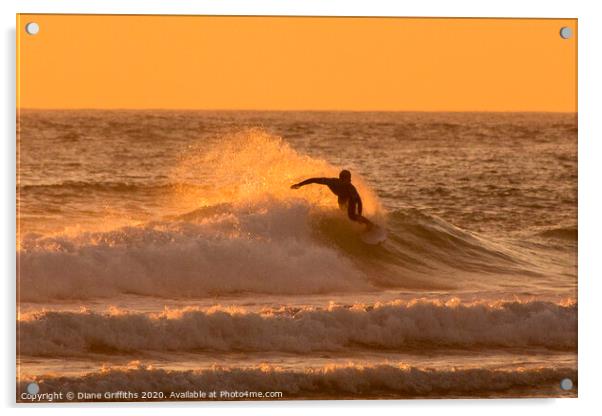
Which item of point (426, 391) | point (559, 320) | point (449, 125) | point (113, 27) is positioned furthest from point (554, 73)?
point (113, 27)

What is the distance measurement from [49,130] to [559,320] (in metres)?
4.01

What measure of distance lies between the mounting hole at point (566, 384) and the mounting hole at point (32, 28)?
14.9 feet

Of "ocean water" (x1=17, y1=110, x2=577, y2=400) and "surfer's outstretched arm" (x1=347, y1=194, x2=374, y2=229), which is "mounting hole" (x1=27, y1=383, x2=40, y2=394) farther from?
"surfer's outstretched arm" (x1=347, y1=194, x2=374, y2=229)

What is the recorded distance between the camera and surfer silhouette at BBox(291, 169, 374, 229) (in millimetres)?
12031

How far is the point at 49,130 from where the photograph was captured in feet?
37.0

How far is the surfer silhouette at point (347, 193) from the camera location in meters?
12.0

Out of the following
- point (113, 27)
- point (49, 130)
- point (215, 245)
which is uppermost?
point (113, 27)

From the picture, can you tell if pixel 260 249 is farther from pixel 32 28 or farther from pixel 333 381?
pixel 32 28

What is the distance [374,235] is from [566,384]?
6.52ft

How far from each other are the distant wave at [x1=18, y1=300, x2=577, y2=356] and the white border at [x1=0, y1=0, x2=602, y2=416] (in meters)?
0.25

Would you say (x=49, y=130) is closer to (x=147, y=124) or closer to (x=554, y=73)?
(x=147, y=124)

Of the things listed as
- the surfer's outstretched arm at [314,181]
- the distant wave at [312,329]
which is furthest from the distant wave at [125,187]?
the distant wave at [312,329]

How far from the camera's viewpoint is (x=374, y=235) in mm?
12242
